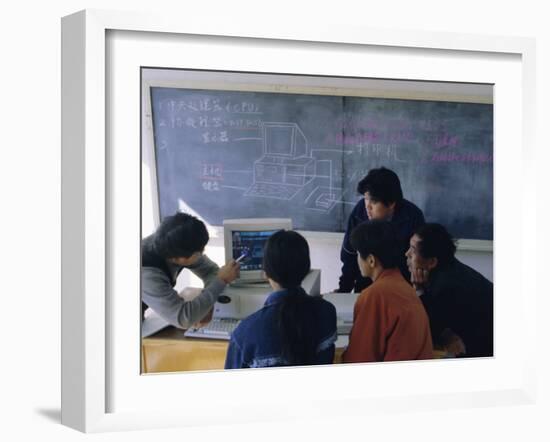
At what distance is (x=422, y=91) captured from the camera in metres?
3.76

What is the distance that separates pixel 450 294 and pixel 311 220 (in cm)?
80

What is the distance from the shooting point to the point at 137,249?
11.0ft

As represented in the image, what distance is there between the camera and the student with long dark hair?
11.5 ft

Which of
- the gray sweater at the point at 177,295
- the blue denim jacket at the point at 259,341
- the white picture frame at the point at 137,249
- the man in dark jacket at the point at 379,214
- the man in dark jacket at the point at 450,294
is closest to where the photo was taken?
the white picture frame at the point at 137,249

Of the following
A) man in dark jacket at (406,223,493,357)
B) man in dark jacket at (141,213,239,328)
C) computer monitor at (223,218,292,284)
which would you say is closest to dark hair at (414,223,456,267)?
man in dark jacket at (406,223,493,357)

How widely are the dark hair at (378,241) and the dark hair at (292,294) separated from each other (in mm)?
262

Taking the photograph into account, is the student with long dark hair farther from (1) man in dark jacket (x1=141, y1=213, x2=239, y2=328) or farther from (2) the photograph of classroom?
(1) man in dark jacket (x1=141, y1=213, x2=239, y2=328)

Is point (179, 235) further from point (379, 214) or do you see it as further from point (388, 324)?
point (388, 324)

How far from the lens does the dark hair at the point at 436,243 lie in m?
3.77

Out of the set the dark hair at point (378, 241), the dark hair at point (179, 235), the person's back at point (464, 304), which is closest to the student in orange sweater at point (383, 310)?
the dark hair at point (378, 241)

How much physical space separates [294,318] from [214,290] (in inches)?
→ 14.7

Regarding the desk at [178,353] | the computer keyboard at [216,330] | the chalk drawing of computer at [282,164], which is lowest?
the desk at [178,353]

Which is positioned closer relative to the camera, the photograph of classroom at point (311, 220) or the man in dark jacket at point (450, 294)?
the photograph of classroom at point (311, 220)

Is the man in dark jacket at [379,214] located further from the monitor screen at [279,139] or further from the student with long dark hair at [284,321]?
the monitor screen at [279,139]
